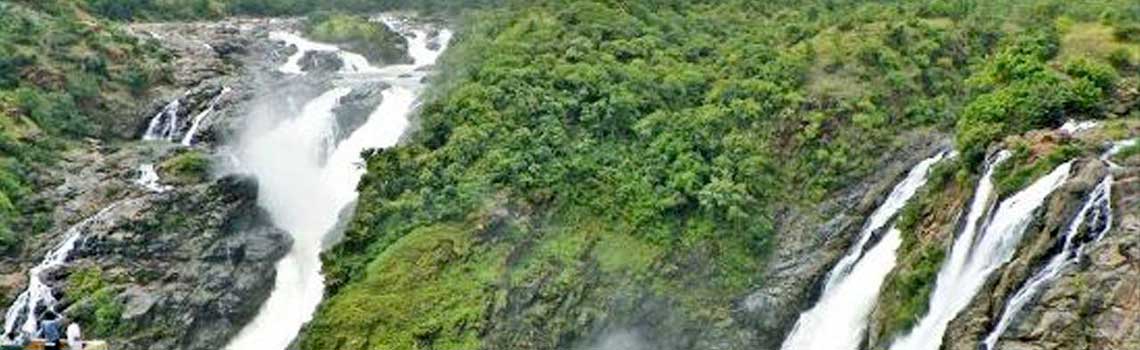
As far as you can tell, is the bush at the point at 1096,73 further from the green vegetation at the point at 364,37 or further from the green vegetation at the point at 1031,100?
the green vegetation at the point at 364,37

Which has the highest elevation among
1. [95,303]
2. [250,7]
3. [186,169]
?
[95,303]

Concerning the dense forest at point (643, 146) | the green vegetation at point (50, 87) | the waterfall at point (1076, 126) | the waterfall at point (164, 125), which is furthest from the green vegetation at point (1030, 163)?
the waterfall at point (164, 125)

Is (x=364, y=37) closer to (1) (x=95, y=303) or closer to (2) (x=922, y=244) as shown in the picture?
(1) (x=95, y=303)

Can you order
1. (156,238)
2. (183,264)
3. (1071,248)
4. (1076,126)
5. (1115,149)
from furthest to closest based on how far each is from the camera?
(156,238) < (183,264) < (1076,126) < (1115,149) < (1071,248)

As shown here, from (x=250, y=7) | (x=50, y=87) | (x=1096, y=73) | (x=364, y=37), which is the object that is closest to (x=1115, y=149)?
(x=1096, y=73)

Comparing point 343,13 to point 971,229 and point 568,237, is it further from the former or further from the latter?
point 971,229

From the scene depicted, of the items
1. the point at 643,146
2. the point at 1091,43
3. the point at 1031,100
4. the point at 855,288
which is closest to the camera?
the point at 1031,100

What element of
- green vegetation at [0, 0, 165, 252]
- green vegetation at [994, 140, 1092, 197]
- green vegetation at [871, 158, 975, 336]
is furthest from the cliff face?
green vegetation at [994, 140, 1092, 197]

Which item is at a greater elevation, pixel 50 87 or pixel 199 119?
pixel 50 87
